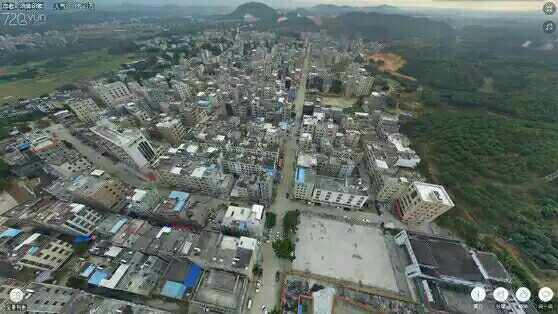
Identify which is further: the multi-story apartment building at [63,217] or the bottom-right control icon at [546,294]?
the multi-story apartment building at [63,217]

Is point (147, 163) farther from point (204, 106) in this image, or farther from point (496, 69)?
point (496, 69)

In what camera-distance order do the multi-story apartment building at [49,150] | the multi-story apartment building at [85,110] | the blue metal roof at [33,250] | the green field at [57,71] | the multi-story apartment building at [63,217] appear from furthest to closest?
the green field at [57,71]
the multi-story apartment building at [85,110]
the multi-story apartment building at [49,150]
the multi-story apartment building at [63,217]
the blue metal roof at [33,250]

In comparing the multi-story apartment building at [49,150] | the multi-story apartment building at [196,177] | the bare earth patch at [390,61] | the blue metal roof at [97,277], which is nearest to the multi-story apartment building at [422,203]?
the multi-story apartment building at [196,177]

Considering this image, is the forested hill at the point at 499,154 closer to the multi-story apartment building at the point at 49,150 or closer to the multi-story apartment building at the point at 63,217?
the multi-story apartment building at the point at 63,217

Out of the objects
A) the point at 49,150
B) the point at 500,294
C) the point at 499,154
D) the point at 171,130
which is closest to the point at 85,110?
the point at 49,150

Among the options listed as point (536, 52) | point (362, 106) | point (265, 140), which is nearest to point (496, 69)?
point (536, 52)

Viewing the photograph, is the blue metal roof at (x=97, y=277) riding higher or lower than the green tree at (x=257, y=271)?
higher

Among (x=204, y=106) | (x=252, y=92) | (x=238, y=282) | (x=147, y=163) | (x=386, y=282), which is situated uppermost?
(x=252, y=92)
